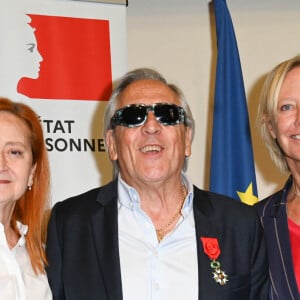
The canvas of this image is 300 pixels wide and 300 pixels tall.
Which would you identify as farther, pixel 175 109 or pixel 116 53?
pixel 116 53

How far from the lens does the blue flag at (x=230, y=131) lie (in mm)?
3982

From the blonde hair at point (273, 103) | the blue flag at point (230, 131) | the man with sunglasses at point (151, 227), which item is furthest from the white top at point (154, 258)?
the blue flag at point (230, 131)

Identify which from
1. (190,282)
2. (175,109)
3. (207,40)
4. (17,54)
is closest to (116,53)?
(17,54)

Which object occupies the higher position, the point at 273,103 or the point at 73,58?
the point at 73,58

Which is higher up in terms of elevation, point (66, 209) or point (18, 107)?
point (18, 107)

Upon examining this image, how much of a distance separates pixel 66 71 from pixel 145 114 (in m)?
1.28

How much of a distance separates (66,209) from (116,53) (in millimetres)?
1499

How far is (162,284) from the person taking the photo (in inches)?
97.7

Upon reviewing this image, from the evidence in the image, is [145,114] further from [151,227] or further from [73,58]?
[73,58]

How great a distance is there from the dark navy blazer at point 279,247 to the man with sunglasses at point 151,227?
0.04 metres

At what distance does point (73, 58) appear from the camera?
3918 millimetres

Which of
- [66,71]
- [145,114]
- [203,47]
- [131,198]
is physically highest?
[203,47]

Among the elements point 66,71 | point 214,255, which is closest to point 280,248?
point 214,255

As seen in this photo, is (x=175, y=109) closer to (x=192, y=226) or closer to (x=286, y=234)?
(x=192, y=226)
